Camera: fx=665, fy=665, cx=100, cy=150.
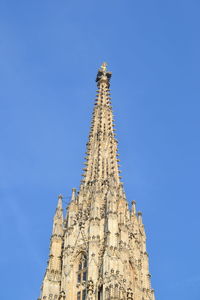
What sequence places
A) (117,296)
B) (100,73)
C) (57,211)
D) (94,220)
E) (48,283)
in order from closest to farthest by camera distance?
1. (117,296)
2. (48,283)
3. (94,220)
4. (57,211)
5. (100,73)

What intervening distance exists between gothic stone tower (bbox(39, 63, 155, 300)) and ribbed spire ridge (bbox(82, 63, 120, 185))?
0.11m

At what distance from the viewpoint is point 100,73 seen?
7850 cm

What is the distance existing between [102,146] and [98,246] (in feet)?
50.9

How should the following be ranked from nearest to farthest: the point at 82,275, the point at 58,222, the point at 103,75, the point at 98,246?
the point at 82,275 < the point at 98,246 < the point at 58,222 < the point at 103,75

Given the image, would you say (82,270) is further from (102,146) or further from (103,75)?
(103,75)

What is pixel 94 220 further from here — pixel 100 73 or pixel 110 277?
pixel 100 73

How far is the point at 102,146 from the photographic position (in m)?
65.2

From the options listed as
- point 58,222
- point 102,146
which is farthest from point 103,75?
point 58,222

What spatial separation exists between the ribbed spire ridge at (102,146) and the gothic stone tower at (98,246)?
0.11 metres

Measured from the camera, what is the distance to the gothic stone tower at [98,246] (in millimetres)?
49125

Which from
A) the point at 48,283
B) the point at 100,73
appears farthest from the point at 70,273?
the point at 100,73

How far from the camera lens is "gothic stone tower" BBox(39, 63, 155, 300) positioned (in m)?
49.1

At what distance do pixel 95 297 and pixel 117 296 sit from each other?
2.26 metres

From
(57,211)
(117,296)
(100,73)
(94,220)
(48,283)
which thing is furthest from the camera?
(100,73)
